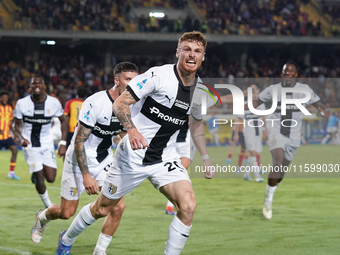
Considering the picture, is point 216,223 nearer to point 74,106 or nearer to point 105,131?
point 105,131

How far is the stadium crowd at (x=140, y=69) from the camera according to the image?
31812 millimetres

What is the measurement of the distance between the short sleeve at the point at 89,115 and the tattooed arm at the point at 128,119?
1.07 m

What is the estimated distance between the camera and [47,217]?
20.9 ft

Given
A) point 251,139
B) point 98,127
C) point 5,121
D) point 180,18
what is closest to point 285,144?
point 98,127

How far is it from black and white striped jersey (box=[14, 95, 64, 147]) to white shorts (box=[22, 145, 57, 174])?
158 millimetres

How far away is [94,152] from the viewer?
20.2 feet

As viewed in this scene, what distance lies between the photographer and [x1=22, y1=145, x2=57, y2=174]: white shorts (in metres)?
9.07

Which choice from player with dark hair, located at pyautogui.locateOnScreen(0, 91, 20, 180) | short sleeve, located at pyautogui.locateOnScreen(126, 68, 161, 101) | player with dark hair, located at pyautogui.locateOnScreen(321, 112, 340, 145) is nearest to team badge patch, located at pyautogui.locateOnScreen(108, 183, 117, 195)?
short sleeve, located at pyautogui.locateOnScreen(126, 68, 161, 101)

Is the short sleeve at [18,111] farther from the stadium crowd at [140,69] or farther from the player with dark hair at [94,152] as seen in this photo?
the stadium crowd at [140,69]

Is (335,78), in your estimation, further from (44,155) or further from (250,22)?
(44,155)

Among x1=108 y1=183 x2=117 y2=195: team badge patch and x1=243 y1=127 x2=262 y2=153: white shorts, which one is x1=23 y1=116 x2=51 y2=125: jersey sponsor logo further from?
x1=243 y1=127 x2=262 y2=153: white shorts

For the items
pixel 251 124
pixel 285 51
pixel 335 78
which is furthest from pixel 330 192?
Answer: pixel 285 51

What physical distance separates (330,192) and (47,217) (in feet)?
23.9

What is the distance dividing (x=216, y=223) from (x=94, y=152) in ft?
8.51
